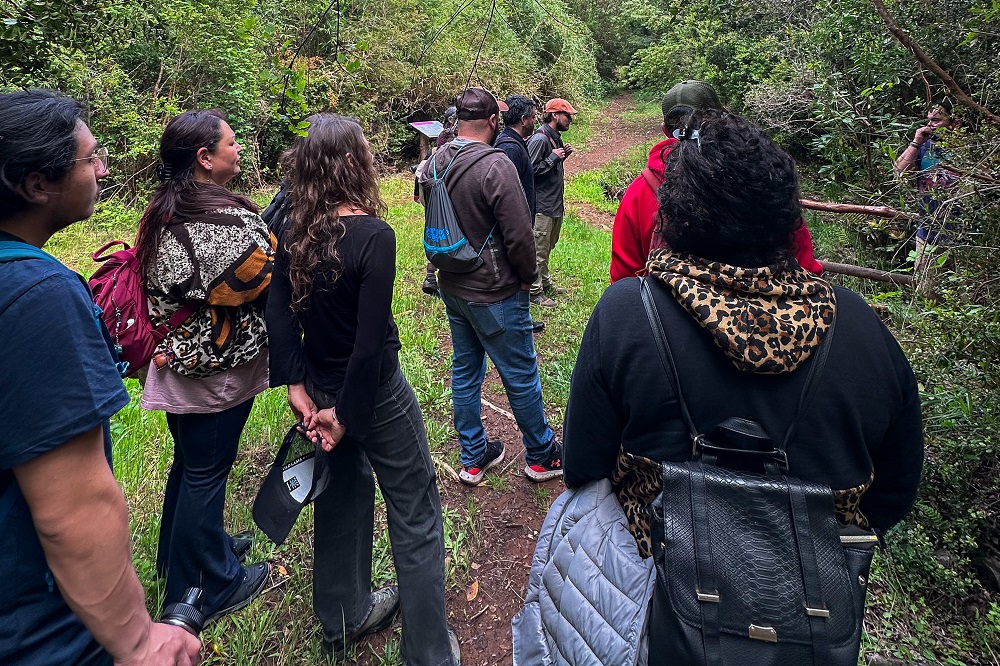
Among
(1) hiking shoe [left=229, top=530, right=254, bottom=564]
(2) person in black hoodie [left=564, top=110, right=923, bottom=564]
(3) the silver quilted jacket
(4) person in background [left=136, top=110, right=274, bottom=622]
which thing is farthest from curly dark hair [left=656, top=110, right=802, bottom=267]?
(1) hiking shoe [left=229, top=530, right=254, bottom=564]

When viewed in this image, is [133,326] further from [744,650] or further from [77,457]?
[744,650]

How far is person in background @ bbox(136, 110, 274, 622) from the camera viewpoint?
2.25 meters

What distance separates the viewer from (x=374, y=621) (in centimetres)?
256

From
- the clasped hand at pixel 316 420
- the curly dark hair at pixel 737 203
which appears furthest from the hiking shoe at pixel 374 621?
the curly dark hair at pixel 737 203

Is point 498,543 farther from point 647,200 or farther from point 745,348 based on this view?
point 745,348

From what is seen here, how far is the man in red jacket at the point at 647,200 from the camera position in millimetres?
2473

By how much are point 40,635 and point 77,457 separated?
0.36 meters

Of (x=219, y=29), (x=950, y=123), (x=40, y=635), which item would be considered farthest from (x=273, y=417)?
(x=219, y=29)

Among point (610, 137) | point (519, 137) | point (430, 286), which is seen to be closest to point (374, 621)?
point (519, 137)

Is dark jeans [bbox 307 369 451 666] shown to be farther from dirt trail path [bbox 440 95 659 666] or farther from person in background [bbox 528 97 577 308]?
person in background [bbox 528 97 577 308]

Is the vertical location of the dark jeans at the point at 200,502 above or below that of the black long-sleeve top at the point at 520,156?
below

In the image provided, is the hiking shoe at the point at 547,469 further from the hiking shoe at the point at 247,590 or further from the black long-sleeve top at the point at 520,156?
the black long-sleeve top at the point at 520,156

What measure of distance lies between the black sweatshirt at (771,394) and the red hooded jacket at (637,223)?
1128 millimetres

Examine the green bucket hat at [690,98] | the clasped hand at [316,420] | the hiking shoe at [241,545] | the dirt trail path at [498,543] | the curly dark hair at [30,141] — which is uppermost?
the curly dark hair at [30,141]
